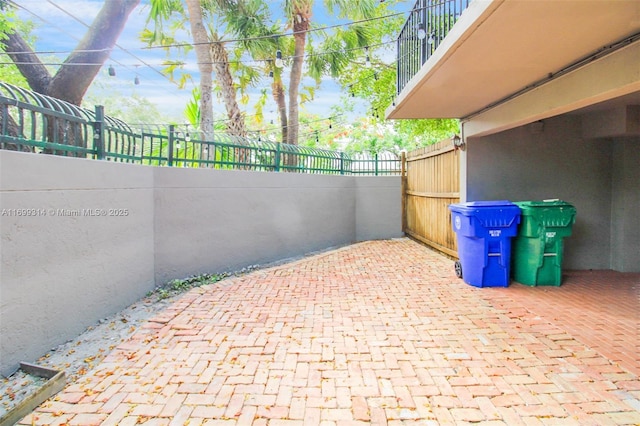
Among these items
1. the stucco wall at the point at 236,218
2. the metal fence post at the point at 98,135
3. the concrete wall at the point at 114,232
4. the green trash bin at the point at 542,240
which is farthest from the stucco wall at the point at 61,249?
the green trash bin at the point at 542,240

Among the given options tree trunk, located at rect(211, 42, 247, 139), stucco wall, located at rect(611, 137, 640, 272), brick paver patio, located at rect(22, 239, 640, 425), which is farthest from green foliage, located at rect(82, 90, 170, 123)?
stucco wall, located at rect(611, 137, 640, 272)

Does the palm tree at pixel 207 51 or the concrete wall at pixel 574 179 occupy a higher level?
the palm tree at pixel 207 51

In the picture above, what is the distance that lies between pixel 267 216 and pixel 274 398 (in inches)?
180

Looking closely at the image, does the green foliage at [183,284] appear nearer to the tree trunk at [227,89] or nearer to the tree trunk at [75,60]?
the tree trunk at [227,89]

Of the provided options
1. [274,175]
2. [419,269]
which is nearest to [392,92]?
[274,175]

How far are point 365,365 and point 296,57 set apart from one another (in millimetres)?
9700

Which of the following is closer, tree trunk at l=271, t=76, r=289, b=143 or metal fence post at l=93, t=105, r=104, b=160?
metal fence post at l=93, t=105, r=104, b=160

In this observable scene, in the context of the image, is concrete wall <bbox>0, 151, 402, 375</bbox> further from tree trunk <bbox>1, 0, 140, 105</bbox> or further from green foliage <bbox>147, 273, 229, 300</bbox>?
tree trunk <bbox>1, 0, 140, 105</bbox>

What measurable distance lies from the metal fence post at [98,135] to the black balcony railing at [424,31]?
385 centimetres

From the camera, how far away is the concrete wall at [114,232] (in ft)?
9.36

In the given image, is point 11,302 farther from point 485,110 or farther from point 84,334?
point 485,110

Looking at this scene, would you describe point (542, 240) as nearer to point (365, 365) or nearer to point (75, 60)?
point (365, 365)

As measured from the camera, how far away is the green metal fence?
308 cm

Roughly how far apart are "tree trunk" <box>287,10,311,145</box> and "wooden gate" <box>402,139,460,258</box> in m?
3.74
